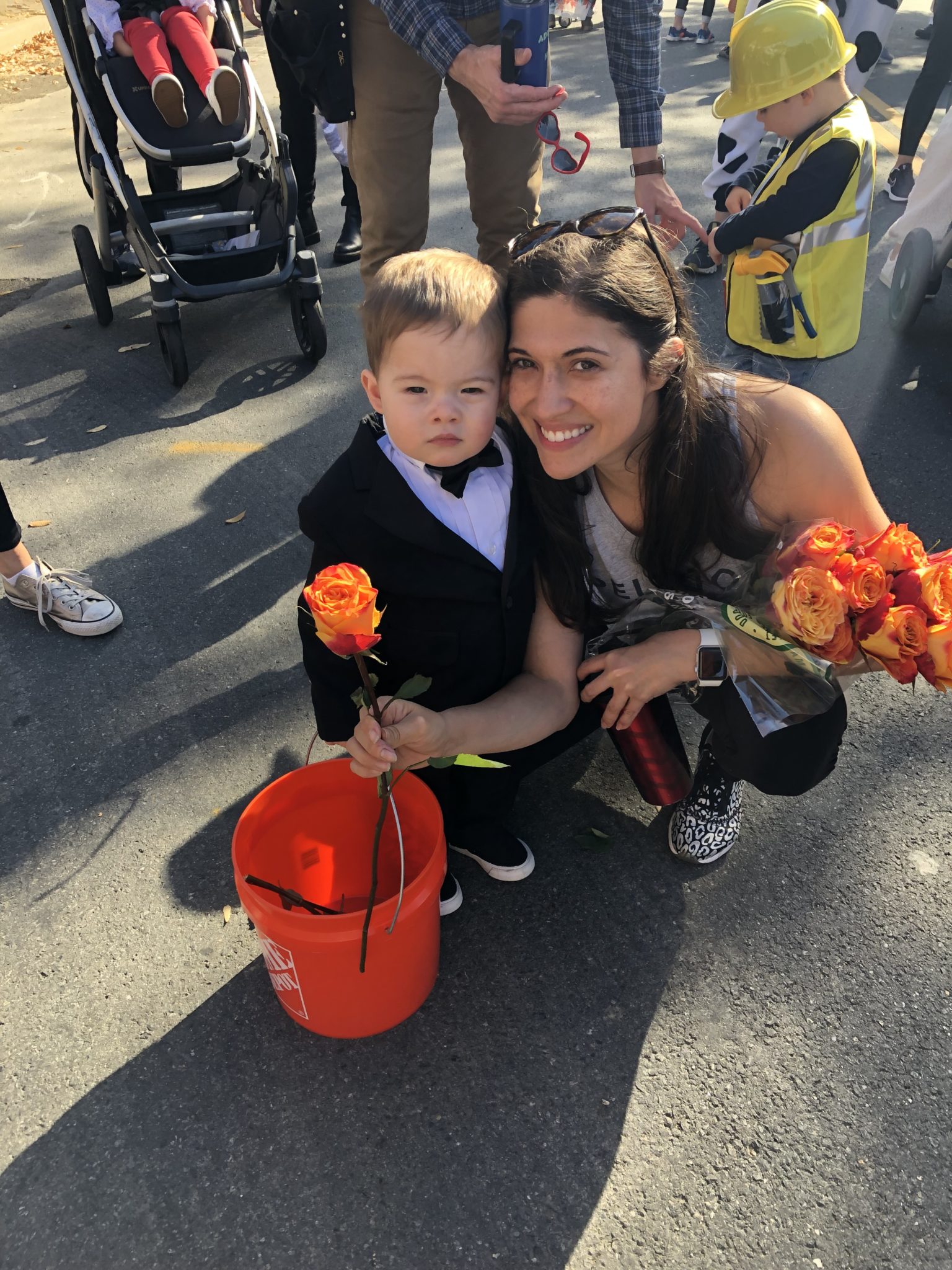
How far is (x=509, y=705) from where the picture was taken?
1.86 m

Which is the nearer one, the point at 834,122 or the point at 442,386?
the point at 442,386

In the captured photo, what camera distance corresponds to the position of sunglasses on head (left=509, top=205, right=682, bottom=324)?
5.37ft

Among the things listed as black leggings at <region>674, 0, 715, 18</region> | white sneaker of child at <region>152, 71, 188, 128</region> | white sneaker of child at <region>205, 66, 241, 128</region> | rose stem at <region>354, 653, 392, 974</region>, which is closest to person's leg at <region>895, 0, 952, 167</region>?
white sneaker of child at <region>205, 66, 241, 128</region>

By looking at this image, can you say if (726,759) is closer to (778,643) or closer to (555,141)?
(778,643)

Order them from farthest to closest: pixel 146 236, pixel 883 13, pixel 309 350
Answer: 1. pixel 883 13
2. pixel 309 350
3. pixel 146 236

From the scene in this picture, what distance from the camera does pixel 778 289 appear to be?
2938 mm

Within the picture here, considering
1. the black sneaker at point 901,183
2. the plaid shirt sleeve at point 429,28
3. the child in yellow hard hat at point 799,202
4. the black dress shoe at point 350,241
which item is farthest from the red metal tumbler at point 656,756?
the black sneaker at point 901,183

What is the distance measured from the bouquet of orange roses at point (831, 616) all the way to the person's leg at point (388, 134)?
1.55 meters

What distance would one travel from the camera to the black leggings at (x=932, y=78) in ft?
14.7

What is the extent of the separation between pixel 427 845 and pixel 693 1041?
0.63 metres

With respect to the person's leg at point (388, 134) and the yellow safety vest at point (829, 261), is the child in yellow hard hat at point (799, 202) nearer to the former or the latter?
the yellow safety vest at point (829, 261)

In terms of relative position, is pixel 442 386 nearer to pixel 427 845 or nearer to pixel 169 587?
pixel 427 845

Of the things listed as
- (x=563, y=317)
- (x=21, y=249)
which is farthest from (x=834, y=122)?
(x=21, y=249)

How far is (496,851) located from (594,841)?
0.81 ft
